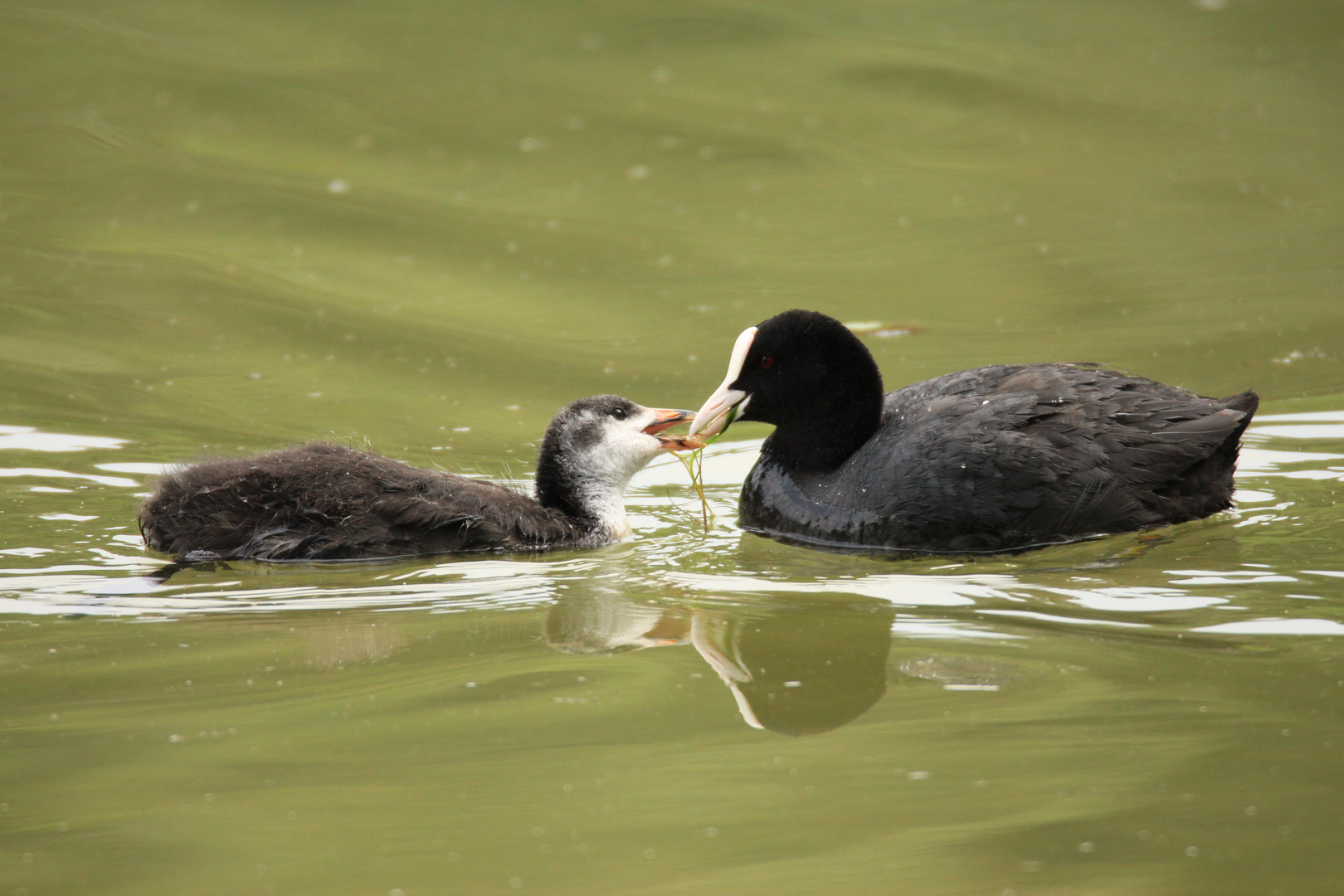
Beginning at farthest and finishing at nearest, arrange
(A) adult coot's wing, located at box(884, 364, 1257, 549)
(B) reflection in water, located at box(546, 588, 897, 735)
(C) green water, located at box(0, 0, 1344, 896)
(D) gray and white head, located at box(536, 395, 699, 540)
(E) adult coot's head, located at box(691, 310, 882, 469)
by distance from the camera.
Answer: (D) gray and white head, located at box(536, 395, 699, 540)
(E) adult coot's head, located at box(691, 310, 882, 469)
(A) adult coot's wing, located at box(884, 364, 1257, 549)
(B) reflection in water, located at box(546, 588, 897, 735)
(C) green water, located at box(0, 0, 1344, 896)

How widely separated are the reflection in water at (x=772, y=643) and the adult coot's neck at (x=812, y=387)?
4.36ft

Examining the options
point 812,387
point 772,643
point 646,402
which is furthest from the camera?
point 646,402

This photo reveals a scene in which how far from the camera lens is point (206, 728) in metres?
4.28

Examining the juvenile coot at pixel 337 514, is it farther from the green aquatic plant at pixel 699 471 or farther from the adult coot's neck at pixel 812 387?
the adult coot's neck at pixel 812 387

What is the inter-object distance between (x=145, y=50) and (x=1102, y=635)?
35.9 ft

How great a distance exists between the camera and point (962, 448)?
6.11m

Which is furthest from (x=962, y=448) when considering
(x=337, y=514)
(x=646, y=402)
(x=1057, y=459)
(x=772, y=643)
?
(x=646, y=402)

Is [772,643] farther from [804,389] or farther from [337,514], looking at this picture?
[337,514]

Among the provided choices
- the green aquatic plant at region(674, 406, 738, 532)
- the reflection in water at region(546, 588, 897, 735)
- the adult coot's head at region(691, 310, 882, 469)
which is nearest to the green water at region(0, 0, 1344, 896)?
the reflection in water at region(546, 588, 897, 735)

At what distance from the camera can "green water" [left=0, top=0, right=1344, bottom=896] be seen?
369cm

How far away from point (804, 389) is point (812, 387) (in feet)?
0.12

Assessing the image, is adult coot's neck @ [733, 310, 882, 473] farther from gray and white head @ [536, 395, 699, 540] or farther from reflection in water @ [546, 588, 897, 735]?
reflection in water @ [546, 588, 897, 735]

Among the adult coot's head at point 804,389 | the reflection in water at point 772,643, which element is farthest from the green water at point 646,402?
the adult coot's head at point 804,389

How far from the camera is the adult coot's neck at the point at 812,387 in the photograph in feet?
21.5
